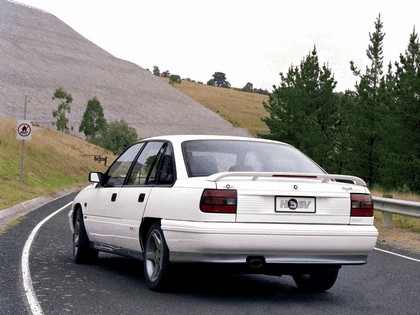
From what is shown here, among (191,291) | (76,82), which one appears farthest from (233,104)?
(191,291)

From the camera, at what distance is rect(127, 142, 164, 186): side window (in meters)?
8.47

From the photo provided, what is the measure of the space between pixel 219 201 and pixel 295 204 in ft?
2.52

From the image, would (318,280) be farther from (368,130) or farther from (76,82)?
(76,82)

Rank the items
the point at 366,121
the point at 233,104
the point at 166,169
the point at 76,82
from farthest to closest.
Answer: the point at 233,104
the point at 76,82
the point at 366,121
the point at 166,169

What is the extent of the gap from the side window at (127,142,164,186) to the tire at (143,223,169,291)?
2.30 feet

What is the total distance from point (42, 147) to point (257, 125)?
330 feet

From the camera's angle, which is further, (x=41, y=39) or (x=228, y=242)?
(x=41, y=39)

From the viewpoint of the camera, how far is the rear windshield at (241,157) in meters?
7.95

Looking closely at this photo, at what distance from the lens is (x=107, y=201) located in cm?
930

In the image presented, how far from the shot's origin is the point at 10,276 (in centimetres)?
873

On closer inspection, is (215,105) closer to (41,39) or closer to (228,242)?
(41,39)

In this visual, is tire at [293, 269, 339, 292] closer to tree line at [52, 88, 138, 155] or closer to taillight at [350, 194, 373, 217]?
taillight at [350, 194, 373, 217]

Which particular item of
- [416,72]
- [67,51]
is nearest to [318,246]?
[416,72]

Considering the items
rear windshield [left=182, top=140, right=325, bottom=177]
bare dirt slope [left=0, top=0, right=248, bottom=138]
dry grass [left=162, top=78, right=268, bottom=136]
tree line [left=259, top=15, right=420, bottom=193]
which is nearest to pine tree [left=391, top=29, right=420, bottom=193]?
tree line [left=259, top=15, right=420, bottom=193]
